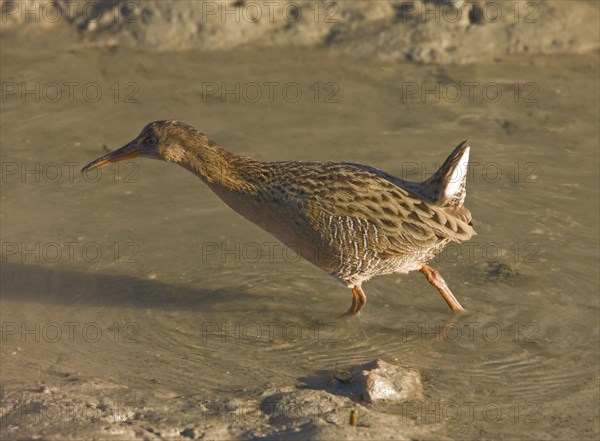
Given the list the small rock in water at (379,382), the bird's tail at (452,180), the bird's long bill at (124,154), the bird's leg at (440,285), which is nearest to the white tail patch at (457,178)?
the bird's tail at (452,180)

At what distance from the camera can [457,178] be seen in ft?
20.1

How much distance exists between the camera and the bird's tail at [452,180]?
19.8 feet

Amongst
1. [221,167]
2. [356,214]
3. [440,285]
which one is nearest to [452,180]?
[356,214]

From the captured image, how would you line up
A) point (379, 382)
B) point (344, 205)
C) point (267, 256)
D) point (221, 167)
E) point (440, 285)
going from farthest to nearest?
point (267, 256)
point (440, 285)
point (221, 167)
point (344, 205)
point (379, 382)

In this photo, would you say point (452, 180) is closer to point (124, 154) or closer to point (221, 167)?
point (221, 167)

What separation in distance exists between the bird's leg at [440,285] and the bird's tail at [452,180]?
53 centimetres

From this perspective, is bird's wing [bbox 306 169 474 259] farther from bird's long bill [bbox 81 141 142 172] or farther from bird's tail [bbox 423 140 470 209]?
bird's long bill [bbox 81 141 142 172]

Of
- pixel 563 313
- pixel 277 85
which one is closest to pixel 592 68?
pixel 277 85

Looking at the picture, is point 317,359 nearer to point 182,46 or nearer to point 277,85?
point 277,85

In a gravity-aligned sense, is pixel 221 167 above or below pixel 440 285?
above

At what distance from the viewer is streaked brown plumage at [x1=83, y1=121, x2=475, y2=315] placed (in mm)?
6145

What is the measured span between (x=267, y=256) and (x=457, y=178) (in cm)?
183

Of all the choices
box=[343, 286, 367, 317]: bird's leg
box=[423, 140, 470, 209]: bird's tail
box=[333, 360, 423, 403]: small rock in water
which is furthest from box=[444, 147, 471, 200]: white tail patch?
box=[333, 360, 423, 403]: small rock in water

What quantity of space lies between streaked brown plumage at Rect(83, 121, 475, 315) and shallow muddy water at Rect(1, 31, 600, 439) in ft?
1.98
